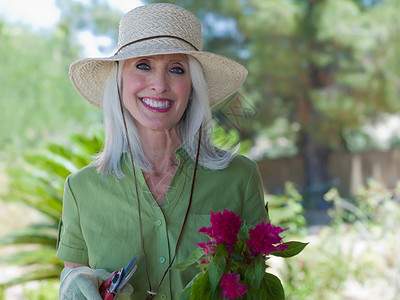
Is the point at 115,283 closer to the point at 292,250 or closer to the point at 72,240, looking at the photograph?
the point at 72,240

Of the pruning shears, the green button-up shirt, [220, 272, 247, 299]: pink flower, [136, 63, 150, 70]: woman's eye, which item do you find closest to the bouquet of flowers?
[220, 272, 247, 299]: pink flower

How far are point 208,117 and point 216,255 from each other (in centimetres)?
65

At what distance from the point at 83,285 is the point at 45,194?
113 inches

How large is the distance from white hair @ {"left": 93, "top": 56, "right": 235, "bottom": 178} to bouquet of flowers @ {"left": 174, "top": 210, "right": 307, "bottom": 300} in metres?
0.49

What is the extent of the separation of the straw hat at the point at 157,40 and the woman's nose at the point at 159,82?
0.24 ft

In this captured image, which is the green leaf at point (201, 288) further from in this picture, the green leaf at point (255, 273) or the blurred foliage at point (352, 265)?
the blurred foliage at point (352, 265)

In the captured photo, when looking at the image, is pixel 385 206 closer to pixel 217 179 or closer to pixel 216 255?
pixel 217 179

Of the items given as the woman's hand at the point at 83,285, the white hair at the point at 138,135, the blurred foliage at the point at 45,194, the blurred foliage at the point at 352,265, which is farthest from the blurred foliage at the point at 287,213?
the woman's hand at the point at 83,285

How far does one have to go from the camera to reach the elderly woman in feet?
4.83

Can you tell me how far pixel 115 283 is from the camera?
51.6 inches

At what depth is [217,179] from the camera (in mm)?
1549

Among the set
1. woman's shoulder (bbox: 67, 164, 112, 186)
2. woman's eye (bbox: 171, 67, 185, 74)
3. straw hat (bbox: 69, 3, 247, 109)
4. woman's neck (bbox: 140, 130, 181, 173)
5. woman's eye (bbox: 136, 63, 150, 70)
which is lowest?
woman's shoulder (bbox: 67, 164, 112, 186)

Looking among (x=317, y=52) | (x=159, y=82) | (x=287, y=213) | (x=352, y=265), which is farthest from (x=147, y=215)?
(x=317, y=52)

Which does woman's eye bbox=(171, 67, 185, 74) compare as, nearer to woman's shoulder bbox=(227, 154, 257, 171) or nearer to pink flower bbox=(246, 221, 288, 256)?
woman's shoulder bbox=(227, 154, 257, 171)
